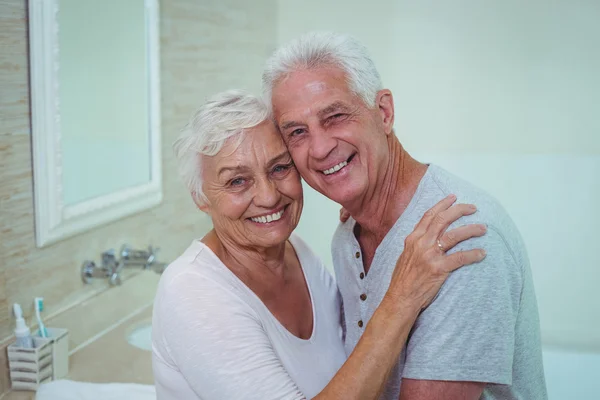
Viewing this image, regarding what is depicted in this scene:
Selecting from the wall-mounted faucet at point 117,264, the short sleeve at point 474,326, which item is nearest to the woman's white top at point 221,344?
the short sleeve at point 474,326

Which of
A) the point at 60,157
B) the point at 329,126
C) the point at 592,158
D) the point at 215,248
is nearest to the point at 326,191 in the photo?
the point at 329,126

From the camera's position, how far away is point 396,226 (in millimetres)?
1178

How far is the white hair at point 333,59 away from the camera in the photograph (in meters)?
1.18

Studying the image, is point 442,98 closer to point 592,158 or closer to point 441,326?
point 592,158

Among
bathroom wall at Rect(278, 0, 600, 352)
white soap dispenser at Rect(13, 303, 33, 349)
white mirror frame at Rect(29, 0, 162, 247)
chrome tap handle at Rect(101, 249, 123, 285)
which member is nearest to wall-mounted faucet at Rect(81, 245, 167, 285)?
chrome tap handle at Rect(101, 249, 123, 285)

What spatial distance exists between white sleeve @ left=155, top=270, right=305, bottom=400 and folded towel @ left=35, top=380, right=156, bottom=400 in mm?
632

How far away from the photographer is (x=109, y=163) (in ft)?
6.52

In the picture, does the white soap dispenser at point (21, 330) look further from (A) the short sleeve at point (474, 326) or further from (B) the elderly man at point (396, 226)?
(A) the short sleeve at point (474, 326)

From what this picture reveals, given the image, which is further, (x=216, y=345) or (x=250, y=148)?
(x=250, y=148)

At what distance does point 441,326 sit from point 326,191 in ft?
1.20

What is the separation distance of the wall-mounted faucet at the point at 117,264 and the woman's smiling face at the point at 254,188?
28.4 inches

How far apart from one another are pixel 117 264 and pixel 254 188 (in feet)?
2.87

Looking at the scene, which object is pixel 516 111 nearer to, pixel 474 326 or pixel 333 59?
A: pixel 333 59

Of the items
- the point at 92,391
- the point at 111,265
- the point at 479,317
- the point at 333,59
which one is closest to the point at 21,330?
the point at 92,391
